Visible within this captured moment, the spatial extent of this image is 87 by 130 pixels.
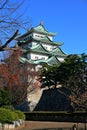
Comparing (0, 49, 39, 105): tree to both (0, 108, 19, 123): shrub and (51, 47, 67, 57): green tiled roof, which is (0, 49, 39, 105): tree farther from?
(51, 47, 67, 57): green tiled roof

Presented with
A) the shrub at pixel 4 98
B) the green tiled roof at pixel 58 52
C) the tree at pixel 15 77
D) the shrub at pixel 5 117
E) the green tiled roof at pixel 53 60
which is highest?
the green tiled roof at pixel 58 52

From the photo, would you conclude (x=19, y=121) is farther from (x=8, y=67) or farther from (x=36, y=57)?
(x=36, y=57)

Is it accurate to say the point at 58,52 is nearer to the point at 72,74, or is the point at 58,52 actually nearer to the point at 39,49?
the point at 39,49

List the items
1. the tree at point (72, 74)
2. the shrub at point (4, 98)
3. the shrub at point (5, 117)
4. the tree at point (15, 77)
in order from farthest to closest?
the tree at point (15, 77), the tree at point (72, 74), the shrub at point (4, 98), the shrub at point (5, 117)

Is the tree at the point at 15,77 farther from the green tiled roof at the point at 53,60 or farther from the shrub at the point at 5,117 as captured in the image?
the shrub at the point at 5,117

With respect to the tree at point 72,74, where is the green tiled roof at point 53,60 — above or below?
above

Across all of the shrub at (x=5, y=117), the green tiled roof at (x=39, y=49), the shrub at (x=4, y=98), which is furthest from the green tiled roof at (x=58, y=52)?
the shrub at (x=5, y=117)

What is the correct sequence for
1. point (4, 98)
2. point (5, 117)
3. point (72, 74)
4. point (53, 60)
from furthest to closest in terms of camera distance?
point (53, 60), point (72, 74), point (4, 98), point (5, 117)

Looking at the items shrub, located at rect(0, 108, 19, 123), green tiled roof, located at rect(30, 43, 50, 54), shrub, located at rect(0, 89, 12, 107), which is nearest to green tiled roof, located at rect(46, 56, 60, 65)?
green tiled roof, located at rect(30, 43, 50, 54)

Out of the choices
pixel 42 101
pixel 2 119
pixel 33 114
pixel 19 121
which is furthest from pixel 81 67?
pixel 2 119

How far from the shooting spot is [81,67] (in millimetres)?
39469

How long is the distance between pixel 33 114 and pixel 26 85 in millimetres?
7114

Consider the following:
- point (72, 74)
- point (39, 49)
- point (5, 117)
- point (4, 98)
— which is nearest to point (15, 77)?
point (72, 74)

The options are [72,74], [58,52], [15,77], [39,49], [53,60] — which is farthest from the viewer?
[58,52]
